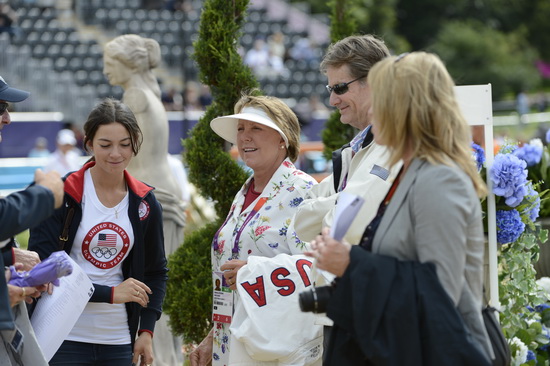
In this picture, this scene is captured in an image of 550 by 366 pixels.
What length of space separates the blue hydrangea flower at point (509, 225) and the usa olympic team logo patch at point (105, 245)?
2.13 metres

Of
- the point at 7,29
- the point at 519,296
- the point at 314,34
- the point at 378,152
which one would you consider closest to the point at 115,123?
the point at 378,152

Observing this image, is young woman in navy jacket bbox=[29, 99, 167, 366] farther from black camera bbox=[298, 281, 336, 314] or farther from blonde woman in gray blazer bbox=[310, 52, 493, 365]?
blonde woman in gray blazer bbox=[310, 52, 493, 365]

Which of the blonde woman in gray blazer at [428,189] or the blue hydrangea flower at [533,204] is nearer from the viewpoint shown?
the blonde woman in gray blazer at [428,189]

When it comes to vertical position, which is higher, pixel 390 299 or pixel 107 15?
pixel 107 15

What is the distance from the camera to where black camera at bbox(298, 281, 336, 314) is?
118 inches

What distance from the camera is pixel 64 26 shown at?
26.9 meters

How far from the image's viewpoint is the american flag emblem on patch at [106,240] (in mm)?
4105

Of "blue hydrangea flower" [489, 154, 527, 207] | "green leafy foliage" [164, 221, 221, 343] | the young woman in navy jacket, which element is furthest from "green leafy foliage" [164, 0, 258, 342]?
"blue hydrangea flower" [489, 154, 527, 207]

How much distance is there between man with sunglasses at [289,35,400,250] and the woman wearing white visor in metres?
0.25

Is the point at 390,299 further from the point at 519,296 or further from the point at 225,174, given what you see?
the point at 225,174

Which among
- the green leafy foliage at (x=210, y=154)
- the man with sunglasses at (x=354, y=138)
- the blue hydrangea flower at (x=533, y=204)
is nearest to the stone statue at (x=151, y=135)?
the green leafy foliage at (x=210, y=154)

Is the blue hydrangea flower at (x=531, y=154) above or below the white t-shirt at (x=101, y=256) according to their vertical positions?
above

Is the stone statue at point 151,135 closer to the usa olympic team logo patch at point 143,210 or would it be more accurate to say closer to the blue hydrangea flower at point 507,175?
the usa olympic team logo patch at point 143,210

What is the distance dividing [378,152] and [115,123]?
1.31 m
